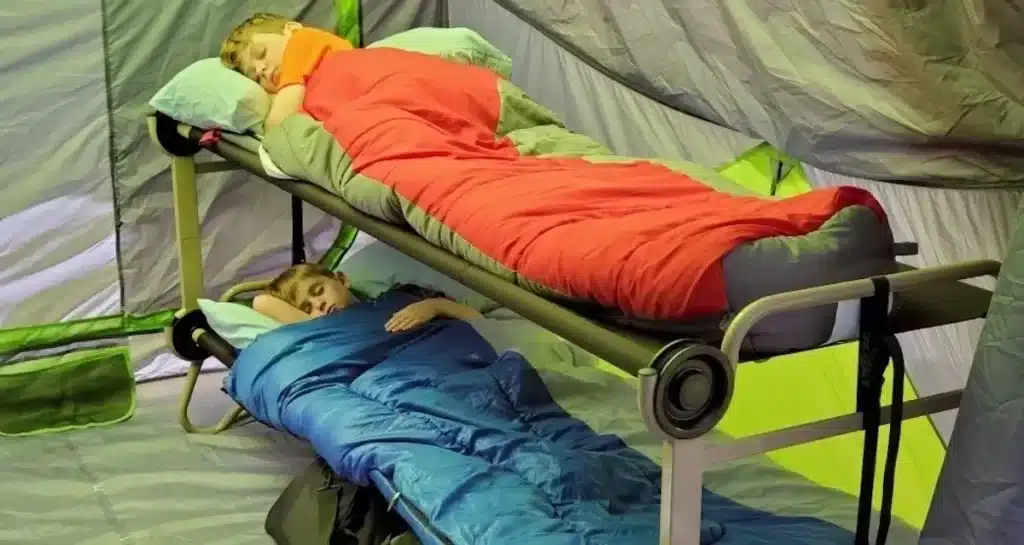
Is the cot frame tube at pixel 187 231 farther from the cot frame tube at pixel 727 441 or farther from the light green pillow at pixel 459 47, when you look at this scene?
the cot frame tube at pixel 727 441

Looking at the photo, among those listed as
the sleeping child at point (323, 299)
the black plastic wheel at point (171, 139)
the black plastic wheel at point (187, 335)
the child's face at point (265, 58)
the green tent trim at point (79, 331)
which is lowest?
the green tent trim at point (79, 331)

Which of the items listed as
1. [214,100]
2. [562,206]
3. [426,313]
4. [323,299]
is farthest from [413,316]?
[562,206]

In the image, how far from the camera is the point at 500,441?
1.66m

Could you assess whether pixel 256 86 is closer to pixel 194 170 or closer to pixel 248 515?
pixel 194 170

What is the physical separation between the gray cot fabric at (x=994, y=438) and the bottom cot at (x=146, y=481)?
122 centimetres

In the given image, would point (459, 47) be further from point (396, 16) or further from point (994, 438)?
point (994, 438)

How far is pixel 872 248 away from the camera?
1.16 meters

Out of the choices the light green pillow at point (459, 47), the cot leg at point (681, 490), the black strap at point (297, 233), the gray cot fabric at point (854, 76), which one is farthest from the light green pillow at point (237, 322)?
the cot leg at point (681, 490)

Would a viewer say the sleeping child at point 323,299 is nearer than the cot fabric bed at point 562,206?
No

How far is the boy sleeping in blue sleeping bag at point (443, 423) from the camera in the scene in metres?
1.46

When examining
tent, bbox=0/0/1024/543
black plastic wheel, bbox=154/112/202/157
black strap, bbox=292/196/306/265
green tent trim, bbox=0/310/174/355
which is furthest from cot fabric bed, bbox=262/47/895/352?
green tent trim, bbox=0/310/174/355

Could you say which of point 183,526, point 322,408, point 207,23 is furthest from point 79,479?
point 207,23

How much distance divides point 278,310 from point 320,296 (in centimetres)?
9

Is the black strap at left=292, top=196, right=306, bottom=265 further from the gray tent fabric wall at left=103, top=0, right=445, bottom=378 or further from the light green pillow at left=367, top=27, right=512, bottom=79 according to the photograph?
the light green pillow at left=367, top=27, right=512, bottom=79
